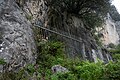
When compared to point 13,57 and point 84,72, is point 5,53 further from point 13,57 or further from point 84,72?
point 84,72

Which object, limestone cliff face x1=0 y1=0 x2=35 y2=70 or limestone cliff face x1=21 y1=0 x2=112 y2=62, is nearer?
limestone cliff face x1=0 y1=0 x2=35 y2=70

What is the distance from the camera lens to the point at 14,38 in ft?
27.0

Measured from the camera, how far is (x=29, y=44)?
880 centimetres

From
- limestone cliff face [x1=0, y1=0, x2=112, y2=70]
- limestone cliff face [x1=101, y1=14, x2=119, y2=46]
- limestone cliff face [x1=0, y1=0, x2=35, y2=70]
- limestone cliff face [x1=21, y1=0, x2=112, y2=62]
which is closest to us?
limestone cliff face [x1=0, y1=0, x2=35, y2=70]

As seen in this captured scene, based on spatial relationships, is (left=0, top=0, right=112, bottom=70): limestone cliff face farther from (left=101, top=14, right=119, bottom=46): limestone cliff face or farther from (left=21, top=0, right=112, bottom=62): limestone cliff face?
(left=101, top=14, right=119, bottom=46): limestone cliff face

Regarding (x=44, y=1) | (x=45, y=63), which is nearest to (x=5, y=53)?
(x=45, y=63)

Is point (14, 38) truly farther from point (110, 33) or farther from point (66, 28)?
point (110, 33)

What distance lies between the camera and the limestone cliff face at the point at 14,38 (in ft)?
24.9

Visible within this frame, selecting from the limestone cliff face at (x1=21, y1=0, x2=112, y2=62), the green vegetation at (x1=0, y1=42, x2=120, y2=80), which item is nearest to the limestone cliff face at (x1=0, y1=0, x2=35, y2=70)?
the green vegetation at (x1=0, y1=42, x2=120, y2=80)

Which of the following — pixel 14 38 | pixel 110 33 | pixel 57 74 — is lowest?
pixel 57 74

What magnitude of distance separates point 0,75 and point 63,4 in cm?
1034

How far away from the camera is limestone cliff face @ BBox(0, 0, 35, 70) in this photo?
759 centimetres

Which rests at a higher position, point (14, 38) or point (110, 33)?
point (14, 38)

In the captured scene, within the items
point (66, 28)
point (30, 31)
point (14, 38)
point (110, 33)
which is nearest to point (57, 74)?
point (14, 38)
